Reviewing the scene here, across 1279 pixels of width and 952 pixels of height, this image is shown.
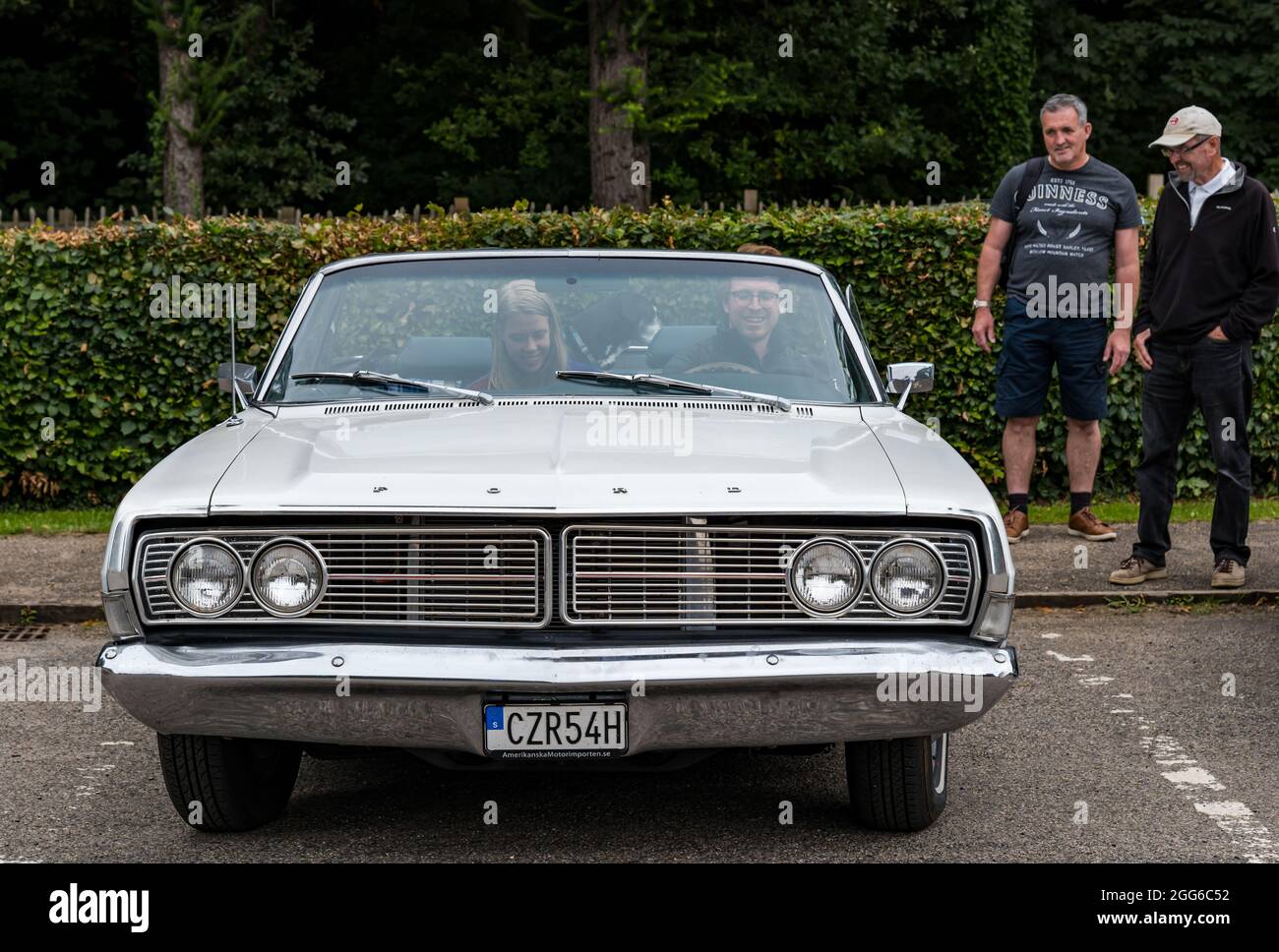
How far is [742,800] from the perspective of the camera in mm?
5305

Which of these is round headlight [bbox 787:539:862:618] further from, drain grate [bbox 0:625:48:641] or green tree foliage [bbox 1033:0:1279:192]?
green tree foliage [bbox 1033:0:1279:192]

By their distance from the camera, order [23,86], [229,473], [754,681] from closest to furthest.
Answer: [754,681]
[229,473]
[23,86]

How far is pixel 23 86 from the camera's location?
95.5ft

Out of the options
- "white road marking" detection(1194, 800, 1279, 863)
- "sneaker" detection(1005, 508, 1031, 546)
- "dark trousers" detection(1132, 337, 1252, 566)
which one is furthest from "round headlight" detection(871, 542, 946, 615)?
"sneaker" detection(1005, 508, 1031, 546)

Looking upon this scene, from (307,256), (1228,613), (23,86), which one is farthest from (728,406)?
(23,86)

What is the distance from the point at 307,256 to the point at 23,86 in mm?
20288

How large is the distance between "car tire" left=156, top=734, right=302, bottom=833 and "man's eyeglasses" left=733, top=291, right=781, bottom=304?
2.08 m

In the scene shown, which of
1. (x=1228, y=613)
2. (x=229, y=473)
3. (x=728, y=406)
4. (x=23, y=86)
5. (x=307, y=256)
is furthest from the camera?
(x=23, y=86)

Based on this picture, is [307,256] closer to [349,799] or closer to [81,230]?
[81,230]

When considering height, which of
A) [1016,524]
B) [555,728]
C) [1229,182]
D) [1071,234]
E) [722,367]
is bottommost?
[1016,524]

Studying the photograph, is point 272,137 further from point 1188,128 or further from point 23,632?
point 1188,128

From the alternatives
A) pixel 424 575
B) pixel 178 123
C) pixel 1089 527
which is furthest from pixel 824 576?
pixel 178 123

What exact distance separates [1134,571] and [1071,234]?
180 cm

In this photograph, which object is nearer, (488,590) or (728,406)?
(488,590)
